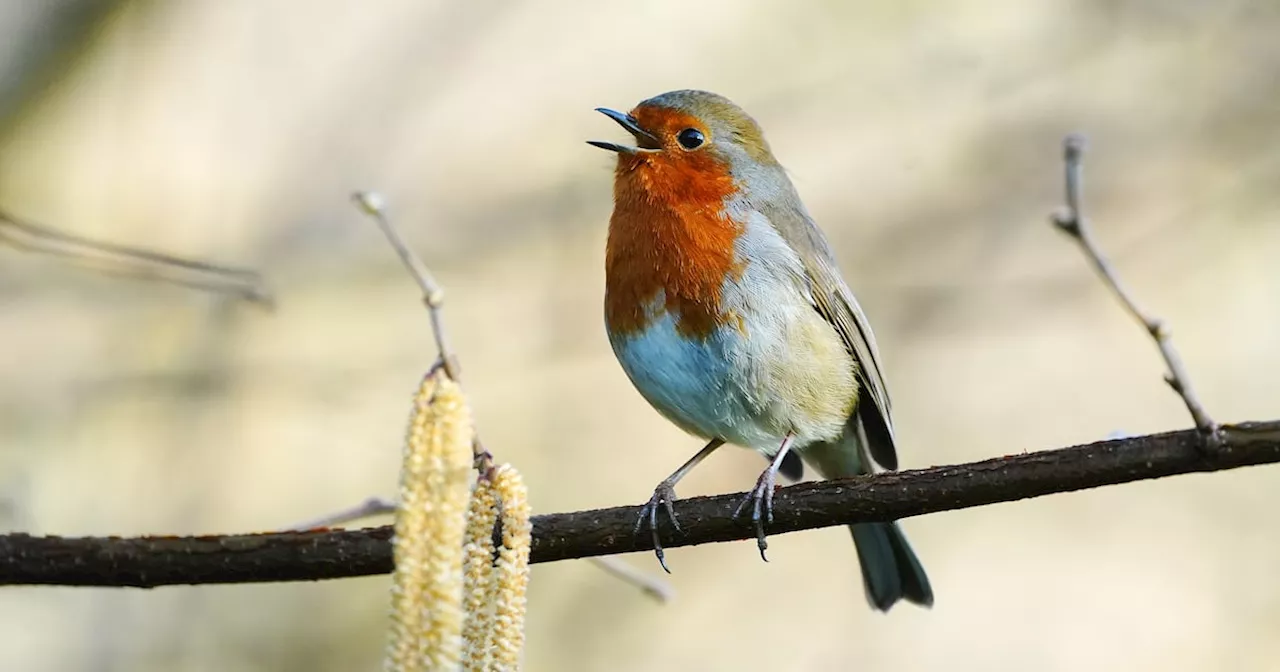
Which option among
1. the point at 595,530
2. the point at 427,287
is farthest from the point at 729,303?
the point at 427,287

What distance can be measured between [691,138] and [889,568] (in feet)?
5.35

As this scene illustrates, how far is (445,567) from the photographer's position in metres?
1.84

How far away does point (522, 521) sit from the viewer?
2.08m

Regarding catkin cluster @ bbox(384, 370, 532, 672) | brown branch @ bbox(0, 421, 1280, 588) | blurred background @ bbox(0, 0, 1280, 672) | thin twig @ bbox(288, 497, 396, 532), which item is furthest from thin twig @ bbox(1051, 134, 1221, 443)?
blurred background @ bbox(0, 0, 1280, 672)

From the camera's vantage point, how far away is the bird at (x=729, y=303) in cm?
374

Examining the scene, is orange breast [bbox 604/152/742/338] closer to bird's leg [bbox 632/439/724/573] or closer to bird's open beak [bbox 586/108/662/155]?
bird's open beak [bbox 586/108/662/155]

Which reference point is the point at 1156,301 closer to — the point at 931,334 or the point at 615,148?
the point at 931,334

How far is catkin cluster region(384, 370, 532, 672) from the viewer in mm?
1792

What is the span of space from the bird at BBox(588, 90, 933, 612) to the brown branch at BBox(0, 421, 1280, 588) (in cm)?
68

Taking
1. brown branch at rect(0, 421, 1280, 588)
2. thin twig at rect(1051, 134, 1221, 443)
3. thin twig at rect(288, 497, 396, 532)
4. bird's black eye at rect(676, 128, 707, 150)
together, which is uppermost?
bird's black eye at rect(676, 128, 707, 150)

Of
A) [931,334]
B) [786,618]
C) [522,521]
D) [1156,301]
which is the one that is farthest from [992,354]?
[522,521]

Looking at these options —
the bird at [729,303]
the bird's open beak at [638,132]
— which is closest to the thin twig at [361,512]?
the bird at [729,303]

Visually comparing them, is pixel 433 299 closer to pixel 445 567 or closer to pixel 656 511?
pixel 445 567

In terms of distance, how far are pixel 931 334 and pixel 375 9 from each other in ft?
12.3
